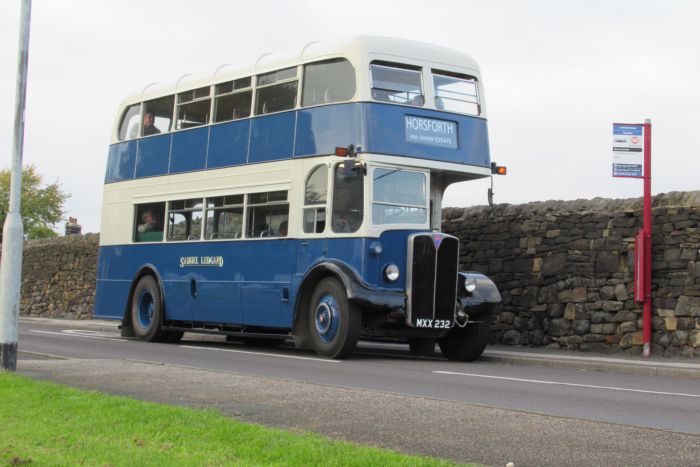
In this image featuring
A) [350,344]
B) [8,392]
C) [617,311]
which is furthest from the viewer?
[617,311]

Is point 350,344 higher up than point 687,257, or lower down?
lower down

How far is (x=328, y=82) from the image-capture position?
638 inches

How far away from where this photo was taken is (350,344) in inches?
596

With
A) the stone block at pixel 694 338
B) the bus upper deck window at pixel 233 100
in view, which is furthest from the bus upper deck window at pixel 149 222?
the stone block at pixel 694 338

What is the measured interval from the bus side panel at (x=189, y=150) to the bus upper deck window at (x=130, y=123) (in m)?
1.72

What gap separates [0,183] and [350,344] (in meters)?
60.1

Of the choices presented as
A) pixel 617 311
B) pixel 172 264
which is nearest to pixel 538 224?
pixel 617 311

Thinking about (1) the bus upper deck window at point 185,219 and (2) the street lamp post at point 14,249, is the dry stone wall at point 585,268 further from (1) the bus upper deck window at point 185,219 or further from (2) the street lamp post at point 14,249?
(2) the street lamp post at point 14,249

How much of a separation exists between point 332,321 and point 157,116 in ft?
24.0

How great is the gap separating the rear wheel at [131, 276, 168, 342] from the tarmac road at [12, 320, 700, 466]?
3.10 meters

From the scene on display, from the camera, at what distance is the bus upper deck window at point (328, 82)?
51.9 ft

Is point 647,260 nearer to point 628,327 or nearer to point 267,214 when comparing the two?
point 628,327

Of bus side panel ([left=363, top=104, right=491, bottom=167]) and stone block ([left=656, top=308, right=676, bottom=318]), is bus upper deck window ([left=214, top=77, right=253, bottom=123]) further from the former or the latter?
stone block ([left=656, top=308, right=676, bottom=318])

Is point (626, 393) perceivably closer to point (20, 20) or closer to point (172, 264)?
point (20, 20)
